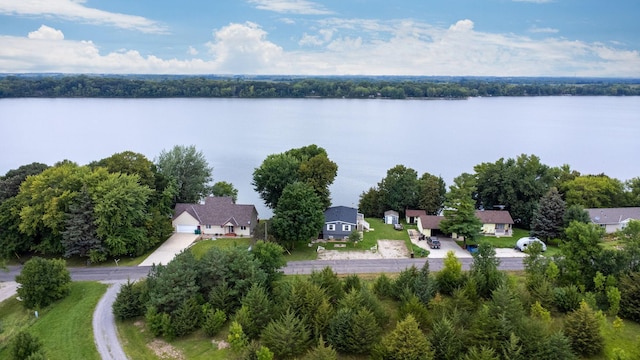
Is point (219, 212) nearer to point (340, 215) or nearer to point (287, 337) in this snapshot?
point (340, 215)

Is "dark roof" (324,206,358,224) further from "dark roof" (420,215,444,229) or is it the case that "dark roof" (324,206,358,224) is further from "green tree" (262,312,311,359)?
"green tree" (262,312,311,359)

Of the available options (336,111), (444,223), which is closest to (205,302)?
(444,223)

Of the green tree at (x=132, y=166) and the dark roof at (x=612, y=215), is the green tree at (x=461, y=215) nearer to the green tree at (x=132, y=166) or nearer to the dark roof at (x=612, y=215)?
the dark roof at (x=612, y=215)

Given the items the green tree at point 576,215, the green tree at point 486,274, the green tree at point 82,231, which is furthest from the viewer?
the green tree at point 576,215

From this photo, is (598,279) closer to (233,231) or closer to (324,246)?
(324,246)

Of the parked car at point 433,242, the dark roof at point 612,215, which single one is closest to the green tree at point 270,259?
the parked car at point 433,242

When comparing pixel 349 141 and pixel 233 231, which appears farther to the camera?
pixel 349 141
